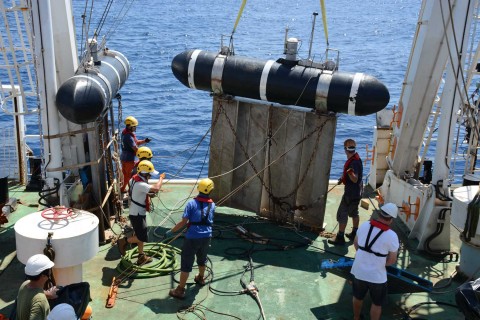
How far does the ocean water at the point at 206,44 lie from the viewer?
2392cm

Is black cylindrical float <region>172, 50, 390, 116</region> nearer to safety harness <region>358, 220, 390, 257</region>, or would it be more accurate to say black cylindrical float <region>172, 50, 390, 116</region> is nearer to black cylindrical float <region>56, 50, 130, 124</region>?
black cylindrical float <region>56, 50, 130, 124</region>

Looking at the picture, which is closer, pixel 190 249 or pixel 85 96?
pixel 190 249

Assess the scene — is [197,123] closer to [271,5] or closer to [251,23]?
[251,23]

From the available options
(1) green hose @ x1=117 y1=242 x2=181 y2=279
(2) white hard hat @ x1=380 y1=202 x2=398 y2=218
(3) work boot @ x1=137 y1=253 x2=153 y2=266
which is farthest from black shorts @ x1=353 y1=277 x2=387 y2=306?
(3) work boot @ x1=137 y1=253 x2=153 y2=266

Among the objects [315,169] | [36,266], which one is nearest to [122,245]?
[36,266]

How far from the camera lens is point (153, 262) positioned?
378 inches

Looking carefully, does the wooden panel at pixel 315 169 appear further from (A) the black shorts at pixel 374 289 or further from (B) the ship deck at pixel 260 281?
(A) the black shorts at pixel 374 289

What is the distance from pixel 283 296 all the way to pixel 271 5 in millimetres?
63918

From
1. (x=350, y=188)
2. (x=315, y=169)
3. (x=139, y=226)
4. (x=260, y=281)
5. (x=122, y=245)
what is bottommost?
(x=260, y=281)

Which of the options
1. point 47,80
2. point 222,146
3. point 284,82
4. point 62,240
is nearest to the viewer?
point 62,240

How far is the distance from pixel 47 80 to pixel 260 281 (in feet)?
14.1

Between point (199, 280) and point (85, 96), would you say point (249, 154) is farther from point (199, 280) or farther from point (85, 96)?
point (85, 96)

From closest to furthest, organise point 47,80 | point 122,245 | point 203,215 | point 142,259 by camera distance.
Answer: point 203,215, point 47,80, point 142,259, point 122,245

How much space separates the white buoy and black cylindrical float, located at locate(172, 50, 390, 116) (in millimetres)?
3824
